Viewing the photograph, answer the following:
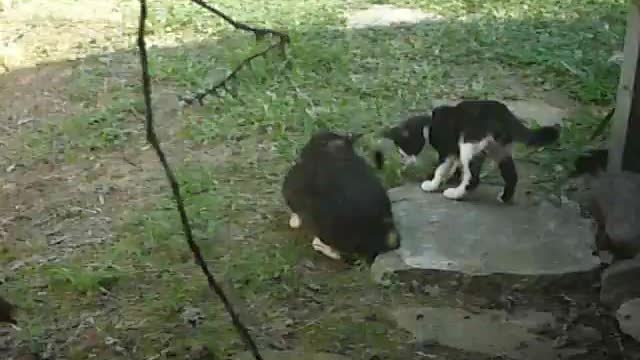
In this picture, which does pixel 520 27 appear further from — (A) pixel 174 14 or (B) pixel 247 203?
(B) pixel 247 203

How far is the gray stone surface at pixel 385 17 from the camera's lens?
6.43 meters

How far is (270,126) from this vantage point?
4.86 meters

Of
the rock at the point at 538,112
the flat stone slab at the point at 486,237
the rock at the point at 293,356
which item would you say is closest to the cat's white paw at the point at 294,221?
the flat stone slab at the point at 486,237

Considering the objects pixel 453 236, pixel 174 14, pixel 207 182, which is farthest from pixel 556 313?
pixel 174 14

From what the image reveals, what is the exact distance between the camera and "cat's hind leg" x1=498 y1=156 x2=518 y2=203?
3.80 m

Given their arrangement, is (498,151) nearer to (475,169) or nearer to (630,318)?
(475,169)

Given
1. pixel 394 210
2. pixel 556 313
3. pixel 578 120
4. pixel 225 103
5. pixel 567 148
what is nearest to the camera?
pixel 556 313

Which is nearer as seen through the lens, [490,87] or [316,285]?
[316,285]

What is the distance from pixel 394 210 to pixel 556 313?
806mm

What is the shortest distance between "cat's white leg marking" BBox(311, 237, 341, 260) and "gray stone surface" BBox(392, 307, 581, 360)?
1.47 feet

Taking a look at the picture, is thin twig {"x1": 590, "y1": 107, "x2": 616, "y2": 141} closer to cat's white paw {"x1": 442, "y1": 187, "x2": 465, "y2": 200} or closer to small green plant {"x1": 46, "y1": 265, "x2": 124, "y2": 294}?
cat's white paw {"x1": 442, "y1": 187, "x2": 465, "y2": 200}

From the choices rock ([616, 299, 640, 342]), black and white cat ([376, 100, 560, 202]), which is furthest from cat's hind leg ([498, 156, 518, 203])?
rock ([616, 299, 640, 342])

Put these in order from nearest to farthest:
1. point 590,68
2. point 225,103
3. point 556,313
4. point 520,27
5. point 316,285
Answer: point 556,313
point 316,285
point 225,103
point 590,68
point 520,27

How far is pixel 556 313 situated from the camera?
3.16 meters
